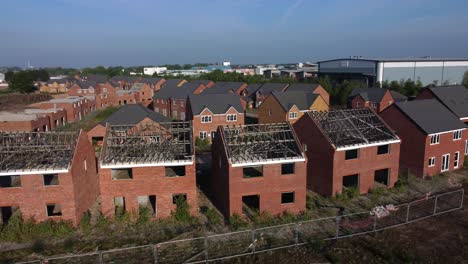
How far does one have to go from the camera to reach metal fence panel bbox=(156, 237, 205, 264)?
2058 cm

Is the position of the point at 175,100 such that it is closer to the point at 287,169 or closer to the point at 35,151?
the point at 287,169

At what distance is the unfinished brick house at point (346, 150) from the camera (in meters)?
29.2

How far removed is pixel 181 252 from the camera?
843 inches

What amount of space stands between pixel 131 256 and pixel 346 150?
18.0m

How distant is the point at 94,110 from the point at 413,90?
2747 inches

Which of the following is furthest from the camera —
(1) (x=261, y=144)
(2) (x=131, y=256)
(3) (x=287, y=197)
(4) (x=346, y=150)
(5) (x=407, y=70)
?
(5) (x=407, y=70)

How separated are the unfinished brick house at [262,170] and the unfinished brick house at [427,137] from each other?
13.9 m

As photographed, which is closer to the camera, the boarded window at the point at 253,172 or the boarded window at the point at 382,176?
the boarded window at the point at 253,172

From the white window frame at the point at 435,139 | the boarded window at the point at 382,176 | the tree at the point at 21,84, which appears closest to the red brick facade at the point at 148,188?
the boarded window at the point at 382,176

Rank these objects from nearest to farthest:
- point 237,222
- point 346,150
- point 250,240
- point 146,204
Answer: point 250,240 < point 237,222 < point 146,204 < point 346,150

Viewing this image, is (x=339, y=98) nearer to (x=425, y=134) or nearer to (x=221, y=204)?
(x=425, y=134)

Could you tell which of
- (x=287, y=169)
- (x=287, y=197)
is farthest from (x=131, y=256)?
(x=287, y=169)

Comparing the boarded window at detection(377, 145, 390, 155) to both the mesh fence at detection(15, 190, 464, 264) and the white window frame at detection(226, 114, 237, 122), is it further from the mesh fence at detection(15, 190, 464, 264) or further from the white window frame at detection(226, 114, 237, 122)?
the white window frame at detection(226, 114, 237, 122)

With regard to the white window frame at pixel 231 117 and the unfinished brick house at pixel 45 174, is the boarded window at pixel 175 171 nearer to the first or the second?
the unfinished brick house at pixel 45 174
